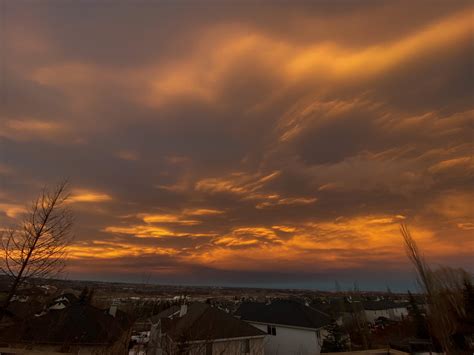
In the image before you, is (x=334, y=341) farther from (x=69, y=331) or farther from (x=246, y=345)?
(x=69, y=331)

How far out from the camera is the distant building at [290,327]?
100ft

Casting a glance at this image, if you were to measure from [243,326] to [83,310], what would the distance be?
14730mm

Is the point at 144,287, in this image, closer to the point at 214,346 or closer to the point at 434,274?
the point at 214,346

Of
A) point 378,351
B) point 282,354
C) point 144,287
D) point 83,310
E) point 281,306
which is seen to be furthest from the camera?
point 281,306

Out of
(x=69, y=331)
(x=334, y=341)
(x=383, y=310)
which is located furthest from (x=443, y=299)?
(x=383, y=310)

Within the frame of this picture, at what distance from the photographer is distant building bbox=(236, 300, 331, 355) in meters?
30.6

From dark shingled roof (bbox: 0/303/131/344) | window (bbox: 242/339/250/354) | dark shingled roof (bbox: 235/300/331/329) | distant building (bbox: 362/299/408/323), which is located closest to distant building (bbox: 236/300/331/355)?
dark shingled roof (bbox: 235/300/331/329)

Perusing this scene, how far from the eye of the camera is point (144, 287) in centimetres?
704

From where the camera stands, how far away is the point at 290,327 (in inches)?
1264

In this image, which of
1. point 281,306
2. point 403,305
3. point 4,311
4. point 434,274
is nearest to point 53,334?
point 4,311

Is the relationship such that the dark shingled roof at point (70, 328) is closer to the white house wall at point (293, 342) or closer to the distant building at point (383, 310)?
the white house wall at point (293, 342)

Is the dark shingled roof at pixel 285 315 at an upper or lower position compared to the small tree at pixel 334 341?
upper

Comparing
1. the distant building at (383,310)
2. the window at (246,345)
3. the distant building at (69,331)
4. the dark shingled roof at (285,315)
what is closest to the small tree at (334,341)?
the dark shingled roof at (285,315)

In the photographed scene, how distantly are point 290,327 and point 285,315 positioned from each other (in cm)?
231
